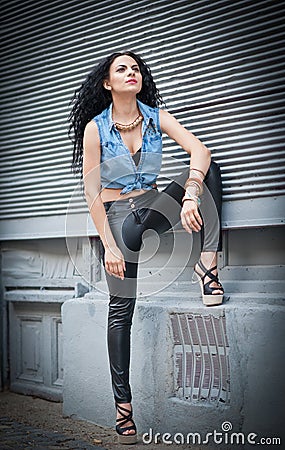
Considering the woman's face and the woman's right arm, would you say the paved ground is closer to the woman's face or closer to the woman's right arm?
the woman's right arm

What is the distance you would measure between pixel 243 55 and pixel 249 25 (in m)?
0.18

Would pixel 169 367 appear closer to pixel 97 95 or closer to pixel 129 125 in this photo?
pixel 129 125

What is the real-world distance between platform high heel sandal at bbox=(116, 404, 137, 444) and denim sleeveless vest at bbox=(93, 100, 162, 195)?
123 centimetres

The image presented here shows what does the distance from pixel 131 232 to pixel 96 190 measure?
1.05 feet

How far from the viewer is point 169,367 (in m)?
4.07

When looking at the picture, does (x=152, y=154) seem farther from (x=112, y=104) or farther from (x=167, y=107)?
(x=167, y=107)

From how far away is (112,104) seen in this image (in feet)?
12.4

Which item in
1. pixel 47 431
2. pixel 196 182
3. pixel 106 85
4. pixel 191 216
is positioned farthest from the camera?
pixel 47 431

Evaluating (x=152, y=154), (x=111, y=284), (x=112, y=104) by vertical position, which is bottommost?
(x=111, y=284)

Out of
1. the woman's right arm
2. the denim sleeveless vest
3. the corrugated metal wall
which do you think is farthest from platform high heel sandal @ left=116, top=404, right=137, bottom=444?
the corrugated metal wall

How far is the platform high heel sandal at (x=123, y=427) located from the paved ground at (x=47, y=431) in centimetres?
5

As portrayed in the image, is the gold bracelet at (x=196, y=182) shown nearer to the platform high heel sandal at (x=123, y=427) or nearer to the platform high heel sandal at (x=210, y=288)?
the platform high heel sandal at (x=210, y=288)

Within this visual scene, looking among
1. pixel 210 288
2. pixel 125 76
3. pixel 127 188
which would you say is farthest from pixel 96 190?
pixel 210 288

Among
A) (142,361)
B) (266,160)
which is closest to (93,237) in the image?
(142,361)
